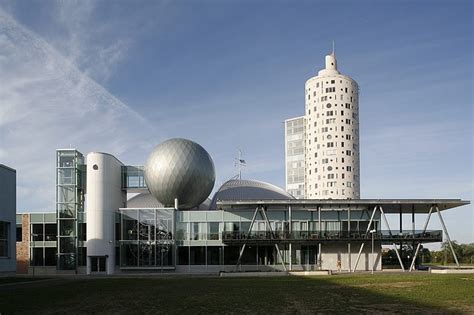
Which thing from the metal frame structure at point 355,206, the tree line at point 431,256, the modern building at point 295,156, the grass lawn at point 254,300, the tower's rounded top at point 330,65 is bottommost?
the tree line at point 431,256

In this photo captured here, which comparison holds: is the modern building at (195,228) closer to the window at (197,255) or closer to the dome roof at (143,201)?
the window at (197,255)

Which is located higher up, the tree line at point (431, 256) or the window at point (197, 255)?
the window at point (197, 255)

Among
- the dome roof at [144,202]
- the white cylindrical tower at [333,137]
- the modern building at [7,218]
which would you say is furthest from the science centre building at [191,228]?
the white cylindrical tower at [333,137]

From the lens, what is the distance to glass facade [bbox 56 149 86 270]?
202 ft

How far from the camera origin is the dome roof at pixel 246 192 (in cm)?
7250

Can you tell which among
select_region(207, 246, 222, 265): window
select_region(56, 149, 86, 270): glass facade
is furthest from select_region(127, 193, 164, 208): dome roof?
select_region(207, 246, 222, 265): window

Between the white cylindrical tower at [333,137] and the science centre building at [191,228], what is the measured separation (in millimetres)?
56639

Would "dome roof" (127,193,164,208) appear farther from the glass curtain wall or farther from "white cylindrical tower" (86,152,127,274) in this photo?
the glass curtain wall

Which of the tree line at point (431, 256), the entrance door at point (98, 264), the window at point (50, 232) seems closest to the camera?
the entrance door at point (98, 264)

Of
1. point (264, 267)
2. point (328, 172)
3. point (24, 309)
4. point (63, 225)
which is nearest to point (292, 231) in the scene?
point (264, 267)

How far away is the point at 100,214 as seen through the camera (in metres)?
60.3

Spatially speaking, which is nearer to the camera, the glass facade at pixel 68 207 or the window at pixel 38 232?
the glass facade at pixel 68 207

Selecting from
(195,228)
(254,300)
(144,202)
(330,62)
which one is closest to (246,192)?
(144,202)

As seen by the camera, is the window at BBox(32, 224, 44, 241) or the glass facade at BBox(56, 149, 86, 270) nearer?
the glass facade at BBox(56, 149, 86, 270)
